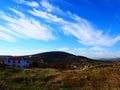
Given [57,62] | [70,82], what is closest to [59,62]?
[57,62]

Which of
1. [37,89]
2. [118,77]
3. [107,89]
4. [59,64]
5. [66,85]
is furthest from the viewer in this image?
[59,64]

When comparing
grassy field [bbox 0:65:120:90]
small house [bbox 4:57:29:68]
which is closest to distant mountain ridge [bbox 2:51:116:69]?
small house [bbox 4:57:29:68]

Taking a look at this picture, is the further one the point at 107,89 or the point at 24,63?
the point at 24,63

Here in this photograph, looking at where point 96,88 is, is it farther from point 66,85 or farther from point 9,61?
point 9,61

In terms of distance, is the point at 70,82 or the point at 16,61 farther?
the point at 16,61

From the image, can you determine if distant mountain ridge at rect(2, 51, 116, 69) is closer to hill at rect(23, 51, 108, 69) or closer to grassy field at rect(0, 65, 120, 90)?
hill at rect(23, 51, 108, 69)

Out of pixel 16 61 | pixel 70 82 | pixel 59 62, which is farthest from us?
pixel 16 61

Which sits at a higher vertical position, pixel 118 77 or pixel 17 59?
pixel 17 59

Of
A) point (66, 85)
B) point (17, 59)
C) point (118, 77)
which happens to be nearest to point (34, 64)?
point (17, 59)

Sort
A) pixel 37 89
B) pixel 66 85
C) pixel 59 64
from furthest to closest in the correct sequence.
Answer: pixel 59 64, pixel 66 85, pixel 37 89

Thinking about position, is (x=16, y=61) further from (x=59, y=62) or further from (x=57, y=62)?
(x=59, y=62)

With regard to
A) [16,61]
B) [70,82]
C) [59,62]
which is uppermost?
[16,61]

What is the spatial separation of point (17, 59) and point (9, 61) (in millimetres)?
3167

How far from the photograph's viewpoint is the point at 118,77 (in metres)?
10.3
